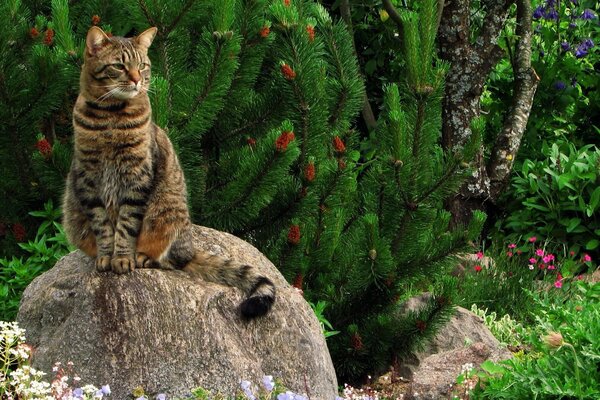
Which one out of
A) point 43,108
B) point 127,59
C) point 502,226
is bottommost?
point 502,226

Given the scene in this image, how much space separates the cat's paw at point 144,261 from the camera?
16.1 feet

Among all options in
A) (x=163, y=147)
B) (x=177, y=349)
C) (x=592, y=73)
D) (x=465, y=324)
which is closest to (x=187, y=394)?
(x=177, y=349)

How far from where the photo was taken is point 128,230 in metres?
4.88

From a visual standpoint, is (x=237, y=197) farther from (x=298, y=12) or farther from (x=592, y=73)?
(x=592, y=73)

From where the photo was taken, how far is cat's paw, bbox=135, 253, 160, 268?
4.90m

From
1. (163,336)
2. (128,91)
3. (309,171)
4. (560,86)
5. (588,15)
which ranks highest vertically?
(588,15)

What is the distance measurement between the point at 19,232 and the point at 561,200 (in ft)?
16.2

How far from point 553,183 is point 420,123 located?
133 inches

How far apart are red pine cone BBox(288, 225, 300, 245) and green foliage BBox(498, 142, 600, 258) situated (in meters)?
3.60

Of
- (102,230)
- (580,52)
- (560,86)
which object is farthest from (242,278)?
(580,52)

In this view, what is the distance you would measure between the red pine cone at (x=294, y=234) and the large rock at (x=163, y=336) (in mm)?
1082

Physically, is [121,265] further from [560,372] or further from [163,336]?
[560,372]

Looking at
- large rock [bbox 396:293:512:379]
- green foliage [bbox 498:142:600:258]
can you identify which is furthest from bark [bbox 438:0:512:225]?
large rock [bbox 396:293:512:379]

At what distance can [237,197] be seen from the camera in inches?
241
